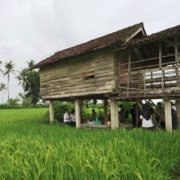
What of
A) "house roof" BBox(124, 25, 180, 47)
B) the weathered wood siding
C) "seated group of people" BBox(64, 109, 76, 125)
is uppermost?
"house roof" BBox(124, 25, 180, 47)

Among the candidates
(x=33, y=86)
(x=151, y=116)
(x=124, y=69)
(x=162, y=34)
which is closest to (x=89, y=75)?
(x=124, y=69)

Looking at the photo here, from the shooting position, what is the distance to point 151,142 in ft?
31.8

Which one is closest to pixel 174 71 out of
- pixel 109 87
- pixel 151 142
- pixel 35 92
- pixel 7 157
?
pixel 109 87

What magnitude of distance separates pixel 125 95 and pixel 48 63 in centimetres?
687

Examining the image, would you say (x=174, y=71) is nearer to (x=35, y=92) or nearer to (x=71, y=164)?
(x=71, y=164)

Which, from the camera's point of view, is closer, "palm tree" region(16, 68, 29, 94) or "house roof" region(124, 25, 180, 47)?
"house roof" region(124, 25, 180, 47)

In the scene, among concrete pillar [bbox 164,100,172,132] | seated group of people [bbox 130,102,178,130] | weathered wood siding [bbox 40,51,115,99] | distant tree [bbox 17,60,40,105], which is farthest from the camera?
distant tree [bbox 17,60,40,105]

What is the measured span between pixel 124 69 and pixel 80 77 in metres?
3.15

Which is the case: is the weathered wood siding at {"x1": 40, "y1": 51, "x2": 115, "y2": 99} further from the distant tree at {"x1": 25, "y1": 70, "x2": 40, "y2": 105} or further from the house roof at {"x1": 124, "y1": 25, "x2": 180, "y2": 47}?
the distant tree at {"x1": 25, "y1": 70, "x2": 40, "y2": 105}

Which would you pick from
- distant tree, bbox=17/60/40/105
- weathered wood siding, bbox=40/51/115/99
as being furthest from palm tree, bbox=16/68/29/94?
weathered wood siding, bbox=40/51/115/99

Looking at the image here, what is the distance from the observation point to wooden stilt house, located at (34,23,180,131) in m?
15.8

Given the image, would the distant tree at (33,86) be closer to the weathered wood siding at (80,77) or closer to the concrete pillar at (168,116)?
the weathered wood siding at (80,77)

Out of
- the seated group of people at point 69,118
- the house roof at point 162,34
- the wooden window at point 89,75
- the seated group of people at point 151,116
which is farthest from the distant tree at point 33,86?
the house roof at point 162,34

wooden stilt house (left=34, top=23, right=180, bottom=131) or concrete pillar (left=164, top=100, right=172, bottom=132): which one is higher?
wooden stilt house (left=34, top=23, right=180, bottom=131)
